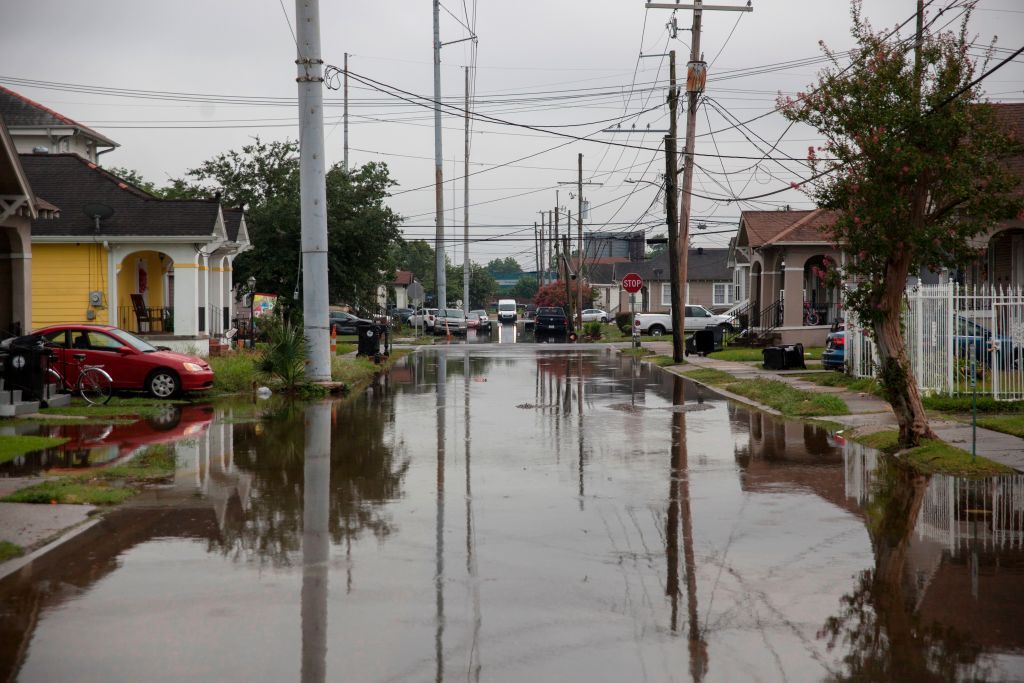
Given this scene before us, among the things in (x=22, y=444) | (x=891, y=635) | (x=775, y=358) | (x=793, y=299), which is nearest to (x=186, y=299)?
(x=22, y=444)

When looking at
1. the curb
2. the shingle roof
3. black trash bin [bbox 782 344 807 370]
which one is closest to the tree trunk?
the curb

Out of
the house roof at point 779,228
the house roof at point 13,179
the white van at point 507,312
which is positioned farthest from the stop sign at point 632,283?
the white van at point 507,312

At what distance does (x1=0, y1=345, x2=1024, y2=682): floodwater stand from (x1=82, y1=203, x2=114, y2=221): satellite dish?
15.9 m

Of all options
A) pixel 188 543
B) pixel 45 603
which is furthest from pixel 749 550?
pixel 45 603

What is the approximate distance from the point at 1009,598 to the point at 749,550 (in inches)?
80.0

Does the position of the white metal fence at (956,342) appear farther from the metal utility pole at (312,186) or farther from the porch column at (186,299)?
the porch column at (186,299)

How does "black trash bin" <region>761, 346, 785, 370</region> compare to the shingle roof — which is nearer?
"black trash bin" <region>761, 346, 785, 370</region>

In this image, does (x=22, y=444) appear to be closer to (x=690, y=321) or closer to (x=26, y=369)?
(x=26, y=369)

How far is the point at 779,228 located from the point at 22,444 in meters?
34.4

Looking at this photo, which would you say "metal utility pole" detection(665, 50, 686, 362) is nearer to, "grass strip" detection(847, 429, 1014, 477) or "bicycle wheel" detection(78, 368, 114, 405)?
"bicycle wheel" detection(78, 368, 114, 405)

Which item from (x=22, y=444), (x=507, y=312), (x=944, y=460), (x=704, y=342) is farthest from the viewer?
(x=507, y=312)

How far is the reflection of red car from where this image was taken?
1351cm

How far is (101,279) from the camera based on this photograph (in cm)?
2880

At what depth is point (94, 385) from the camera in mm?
19781
